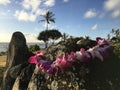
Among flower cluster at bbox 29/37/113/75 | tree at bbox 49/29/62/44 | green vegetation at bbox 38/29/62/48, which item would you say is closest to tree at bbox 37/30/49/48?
green vegetation at bbox 38/29/62/48

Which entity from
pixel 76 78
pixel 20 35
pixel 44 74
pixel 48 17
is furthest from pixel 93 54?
pixel 48 17

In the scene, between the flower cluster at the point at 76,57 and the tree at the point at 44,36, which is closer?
the flower cluster at the point at 76,57

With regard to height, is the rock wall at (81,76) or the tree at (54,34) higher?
the tree at (54,34)

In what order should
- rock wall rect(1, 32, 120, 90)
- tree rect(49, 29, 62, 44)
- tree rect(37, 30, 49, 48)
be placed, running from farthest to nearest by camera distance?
tree rect(49, 29, 62, 44) < tree rect(37, 30, 49, 48) < rock wall rect(1, 32, 120, 90)

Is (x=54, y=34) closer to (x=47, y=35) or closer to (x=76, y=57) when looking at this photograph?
(x=47, y=35)

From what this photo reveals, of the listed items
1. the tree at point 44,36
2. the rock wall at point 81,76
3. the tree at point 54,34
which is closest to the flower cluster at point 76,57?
the rock wall at point 81,76

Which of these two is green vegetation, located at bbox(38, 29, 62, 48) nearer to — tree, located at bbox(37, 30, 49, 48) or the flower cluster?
tree, located at bbox(37, 30, 49, 48)

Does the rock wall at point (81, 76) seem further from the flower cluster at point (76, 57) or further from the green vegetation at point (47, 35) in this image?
the green vegetation at point (47, 35)

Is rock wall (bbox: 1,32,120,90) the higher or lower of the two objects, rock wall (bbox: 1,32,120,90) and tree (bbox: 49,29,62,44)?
the lower

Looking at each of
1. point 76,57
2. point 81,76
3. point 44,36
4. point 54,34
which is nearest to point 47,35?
point 44,36

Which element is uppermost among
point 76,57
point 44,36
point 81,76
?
point 44,36

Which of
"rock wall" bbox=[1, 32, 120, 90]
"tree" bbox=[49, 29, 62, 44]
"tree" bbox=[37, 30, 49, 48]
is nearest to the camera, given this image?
"rock wall" bbox=[1, 32, 120, 90]

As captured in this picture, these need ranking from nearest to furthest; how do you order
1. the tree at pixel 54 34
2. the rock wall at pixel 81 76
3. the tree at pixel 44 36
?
the rock wall at pixel 81 76 < the tree at pixel 44 36 < the tree at pixel 54 34

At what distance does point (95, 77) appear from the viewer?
4402 mm
